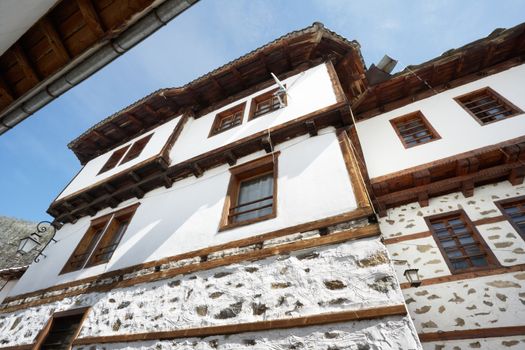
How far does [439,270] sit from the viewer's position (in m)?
5.11

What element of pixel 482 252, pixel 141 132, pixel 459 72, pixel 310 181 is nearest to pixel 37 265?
pixel 141 132

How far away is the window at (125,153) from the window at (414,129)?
28.3ft

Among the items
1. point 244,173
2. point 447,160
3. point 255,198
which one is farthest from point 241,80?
point 447,160

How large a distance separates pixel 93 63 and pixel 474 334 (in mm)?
6646

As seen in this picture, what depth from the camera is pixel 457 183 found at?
19.5ft

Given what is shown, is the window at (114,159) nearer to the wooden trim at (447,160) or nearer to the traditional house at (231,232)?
the traditional house at (231,232)

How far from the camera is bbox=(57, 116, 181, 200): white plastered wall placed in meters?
8.12

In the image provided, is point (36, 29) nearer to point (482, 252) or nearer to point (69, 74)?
point (69, 74)

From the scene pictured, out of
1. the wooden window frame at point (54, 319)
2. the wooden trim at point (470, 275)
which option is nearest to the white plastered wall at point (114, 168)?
the wooden window frame at point (54, 319)

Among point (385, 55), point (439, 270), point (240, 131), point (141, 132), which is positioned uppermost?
point (385, 55)

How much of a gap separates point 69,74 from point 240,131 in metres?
4.48

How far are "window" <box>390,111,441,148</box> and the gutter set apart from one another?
23.1 feet

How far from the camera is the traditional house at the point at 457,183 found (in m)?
4.48

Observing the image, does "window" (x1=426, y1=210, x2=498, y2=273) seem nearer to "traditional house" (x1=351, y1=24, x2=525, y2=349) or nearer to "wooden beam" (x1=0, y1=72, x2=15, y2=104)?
"traditional house" (x1=351, y1=24, x2=525, y2=349)
